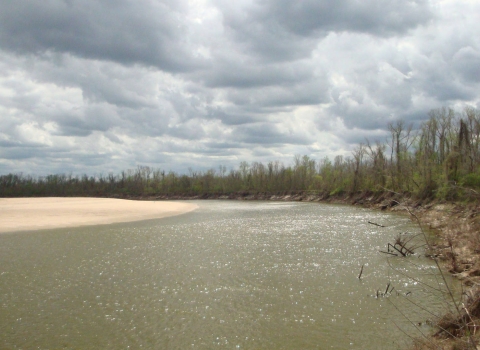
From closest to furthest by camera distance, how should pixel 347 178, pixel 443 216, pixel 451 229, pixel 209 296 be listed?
pixel 209 296 < pixel 451 229 < pixel 443 216 < pixel 347 178

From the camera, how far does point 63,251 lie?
23688 mm

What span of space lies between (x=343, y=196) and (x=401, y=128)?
75.2ft

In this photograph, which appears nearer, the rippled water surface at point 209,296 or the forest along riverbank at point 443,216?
the rippled water surface at point 209,296

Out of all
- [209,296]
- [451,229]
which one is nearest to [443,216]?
[451,229]

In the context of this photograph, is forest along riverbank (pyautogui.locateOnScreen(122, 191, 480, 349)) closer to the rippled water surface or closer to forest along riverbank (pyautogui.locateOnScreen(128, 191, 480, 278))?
forest along riverbank (pyautogui.locateOnScreen(128, 191, 480, 278))

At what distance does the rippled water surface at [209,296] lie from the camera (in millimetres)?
11078

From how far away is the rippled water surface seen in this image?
11.1m

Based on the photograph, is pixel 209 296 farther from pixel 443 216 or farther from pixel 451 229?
pixel 443 216

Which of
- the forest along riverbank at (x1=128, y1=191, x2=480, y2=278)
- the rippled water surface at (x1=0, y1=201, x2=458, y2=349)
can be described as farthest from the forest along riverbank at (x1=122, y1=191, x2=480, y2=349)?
the rippled water surface at (x1=0, y1=201, x2=458, y2=349)

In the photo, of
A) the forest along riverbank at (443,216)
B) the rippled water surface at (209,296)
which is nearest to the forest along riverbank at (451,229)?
the forest along riverbank at (443,216)

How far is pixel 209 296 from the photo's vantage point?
14836 mm

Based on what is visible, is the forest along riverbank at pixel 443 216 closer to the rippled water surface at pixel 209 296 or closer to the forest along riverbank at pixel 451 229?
the forest along riverbank at pixel 451 229

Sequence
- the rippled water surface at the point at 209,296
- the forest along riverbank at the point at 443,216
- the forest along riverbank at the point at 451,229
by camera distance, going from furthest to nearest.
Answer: the forest along riverbank at the point at 443,216
the rippled water surface at the point at 209,296
the forest along riverbank at the point at 451,229

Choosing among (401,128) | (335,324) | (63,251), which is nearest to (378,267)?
(335,324)
